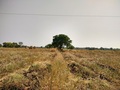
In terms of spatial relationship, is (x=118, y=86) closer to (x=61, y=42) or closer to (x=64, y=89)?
(x=64, y=89)

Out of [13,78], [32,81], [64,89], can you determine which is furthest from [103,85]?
[13,78]

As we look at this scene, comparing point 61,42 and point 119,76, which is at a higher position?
point 61,42

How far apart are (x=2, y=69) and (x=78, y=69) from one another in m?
7.54

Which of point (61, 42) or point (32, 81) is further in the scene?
point (61, 42)

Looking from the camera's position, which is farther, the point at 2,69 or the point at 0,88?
the point at 2,69

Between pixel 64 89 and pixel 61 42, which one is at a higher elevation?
pixel 61 42

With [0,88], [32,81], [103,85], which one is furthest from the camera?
[103,85]

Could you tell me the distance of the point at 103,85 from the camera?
51.2 ft

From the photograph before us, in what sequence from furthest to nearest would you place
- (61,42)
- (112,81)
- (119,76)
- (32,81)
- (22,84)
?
(61,42), (119,76), (112,81), (32,81), (22,84)

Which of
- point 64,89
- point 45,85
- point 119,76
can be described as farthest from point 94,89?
point 119,76

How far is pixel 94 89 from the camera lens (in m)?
14.1

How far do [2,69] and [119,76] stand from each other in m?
11.0

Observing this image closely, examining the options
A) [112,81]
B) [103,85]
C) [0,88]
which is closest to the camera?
[0,88]

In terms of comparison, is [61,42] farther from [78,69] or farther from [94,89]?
[94,89]
